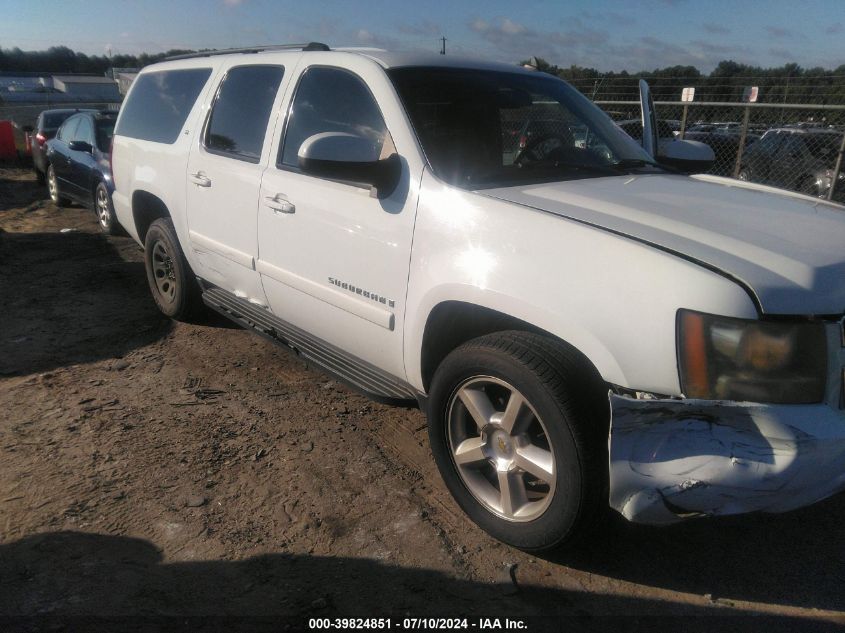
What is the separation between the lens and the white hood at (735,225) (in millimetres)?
2086

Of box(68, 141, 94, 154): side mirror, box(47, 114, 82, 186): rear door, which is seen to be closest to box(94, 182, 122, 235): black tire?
box(68, 141, 94, 154): side mirror

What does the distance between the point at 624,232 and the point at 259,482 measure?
2016 mm

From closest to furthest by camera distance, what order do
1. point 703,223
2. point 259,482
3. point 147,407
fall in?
point 703,223
point 259,482
point 147,407

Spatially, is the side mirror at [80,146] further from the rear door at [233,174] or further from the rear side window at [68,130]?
the rear door at [233,174]

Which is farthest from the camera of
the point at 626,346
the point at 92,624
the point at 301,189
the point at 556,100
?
the point at 556,100

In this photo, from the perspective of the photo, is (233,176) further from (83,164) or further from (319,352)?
(83,164)

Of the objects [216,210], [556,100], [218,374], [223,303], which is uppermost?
[556,100]

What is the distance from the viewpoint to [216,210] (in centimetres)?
417

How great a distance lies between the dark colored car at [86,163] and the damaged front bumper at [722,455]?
26.0 feet

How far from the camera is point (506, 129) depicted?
11.2 feet

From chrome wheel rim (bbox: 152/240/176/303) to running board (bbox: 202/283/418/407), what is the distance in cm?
60

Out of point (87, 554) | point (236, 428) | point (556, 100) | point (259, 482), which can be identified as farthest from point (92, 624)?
point (556, 100)

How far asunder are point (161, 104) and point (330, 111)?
230 centimetres

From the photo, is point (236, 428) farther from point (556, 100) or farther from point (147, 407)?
point (556, 100)
